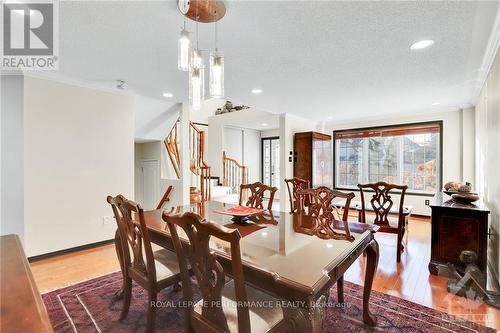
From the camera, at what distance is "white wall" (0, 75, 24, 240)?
9.11 feet

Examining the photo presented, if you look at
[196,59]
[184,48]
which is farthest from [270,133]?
[184,48]

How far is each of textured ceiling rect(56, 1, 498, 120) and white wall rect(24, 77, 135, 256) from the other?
407 mm

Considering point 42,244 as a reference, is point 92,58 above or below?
above

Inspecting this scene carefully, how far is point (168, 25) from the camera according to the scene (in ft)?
6.27

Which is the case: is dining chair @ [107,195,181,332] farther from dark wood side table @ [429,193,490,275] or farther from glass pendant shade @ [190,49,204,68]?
dark wood side table @ [429,193,490,275]

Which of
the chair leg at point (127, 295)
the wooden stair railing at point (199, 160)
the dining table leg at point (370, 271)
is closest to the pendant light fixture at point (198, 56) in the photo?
the chair leg at point (127, 295)

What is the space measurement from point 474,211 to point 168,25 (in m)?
3.22

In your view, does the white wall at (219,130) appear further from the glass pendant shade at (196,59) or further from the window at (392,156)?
the glass pendant shade at (196,59)

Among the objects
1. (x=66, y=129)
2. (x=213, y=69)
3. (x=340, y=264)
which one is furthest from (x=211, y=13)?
(x=66, y=129)

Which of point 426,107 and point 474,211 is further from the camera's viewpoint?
point 426,107

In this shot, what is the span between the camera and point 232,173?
23.1 feet

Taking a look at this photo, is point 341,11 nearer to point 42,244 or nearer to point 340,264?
point 340,264

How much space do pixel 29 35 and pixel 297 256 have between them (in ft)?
9.09

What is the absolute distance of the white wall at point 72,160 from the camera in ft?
9.49
